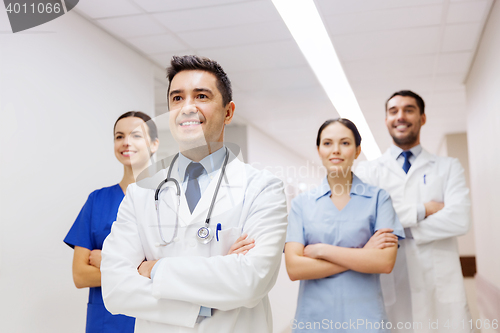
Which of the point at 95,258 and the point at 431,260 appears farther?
the point at 431,260

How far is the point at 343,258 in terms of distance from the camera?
1.72 meters

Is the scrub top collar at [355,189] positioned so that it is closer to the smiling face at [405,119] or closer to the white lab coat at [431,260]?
the white lab coat at [431,260]

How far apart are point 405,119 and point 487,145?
5.64 feet

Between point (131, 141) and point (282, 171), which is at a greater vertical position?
point (282, 171)

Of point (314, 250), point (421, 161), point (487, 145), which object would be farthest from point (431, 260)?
point (487, 145)

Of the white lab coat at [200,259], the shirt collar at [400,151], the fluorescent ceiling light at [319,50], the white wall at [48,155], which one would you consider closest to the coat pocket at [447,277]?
the shirt collar at [400,151]

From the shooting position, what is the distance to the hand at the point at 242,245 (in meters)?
1.25

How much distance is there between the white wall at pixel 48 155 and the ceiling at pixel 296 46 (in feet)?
1.18

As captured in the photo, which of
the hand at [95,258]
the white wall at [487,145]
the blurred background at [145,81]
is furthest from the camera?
the white wall at [487,145]

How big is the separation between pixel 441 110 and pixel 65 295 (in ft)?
17.4

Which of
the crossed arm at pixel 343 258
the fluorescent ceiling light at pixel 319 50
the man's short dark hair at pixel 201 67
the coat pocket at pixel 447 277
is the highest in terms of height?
the fluorescent ceiling light at pixel 319 50

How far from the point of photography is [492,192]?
3512 mm

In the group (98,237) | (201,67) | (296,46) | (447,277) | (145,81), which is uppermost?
(296,46)

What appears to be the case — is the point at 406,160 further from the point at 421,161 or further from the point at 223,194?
the point at 223,194
